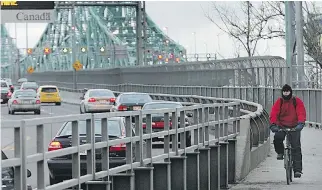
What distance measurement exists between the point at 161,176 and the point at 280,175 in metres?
6.18

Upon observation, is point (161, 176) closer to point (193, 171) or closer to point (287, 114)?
point (193, 171)

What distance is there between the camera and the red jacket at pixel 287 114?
1736 cm

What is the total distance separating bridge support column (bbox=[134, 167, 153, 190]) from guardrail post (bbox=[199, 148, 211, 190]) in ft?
10.9

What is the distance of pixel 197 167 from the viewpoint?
15133mm

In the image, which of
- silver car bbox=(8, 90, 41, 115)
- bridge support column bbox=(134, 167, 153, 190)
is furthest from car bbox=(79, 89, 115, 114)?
bridge support column bbox=(134, 167, 153, 190)

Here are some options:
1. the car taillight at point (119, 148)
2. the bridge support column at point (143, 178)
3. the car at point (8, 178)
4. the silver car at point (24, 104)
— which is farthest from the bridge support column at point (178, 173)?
the silver car at point (24, 104)

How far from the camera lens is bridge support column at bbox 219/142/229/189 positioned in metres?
17.1

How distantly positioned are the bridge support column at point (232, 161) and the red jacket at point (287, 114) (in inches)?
41.3

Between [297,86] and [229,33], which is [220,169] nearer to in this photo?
[297,86]

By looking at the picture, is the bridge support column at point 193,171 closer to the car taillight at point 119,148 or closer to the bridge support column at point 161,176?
the bridge support column at point 161,176

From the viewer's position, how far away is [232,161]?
17953mm

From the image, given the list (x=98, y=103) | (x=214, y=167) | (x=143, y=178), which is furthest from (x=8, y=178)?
(x=98, y=103)

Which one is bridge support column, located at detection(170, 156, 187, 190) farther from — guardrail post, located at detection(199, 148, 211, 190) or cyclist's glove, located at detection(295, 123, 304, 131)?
cyclist's glove, located at detection(295, 123, 304, 131)

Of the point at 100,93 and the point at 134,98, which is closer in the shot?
the point at 134,98
